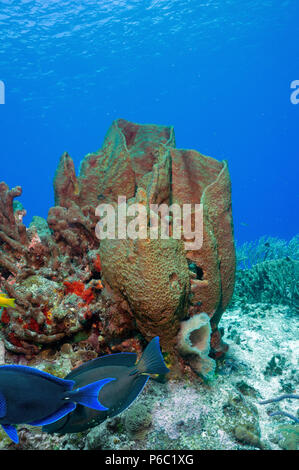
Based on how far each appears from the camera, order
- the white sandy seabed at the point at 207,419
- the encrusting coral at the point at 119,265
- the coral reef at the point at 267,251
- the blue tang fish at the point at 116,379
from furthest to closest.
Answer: the coral reef at the point at 267,251 → the encrusting coral at the point at 119,265 → the white sandy seabed at the point at 207,419 → the blue tang fish at the point at 116,379

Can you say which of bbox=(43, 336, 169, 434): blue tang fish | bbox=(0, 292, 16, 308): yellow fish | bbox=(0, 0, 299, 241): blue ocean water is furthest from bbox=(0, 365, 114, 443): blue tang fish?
bbox=(0, 0, 299, 241): blue ocean water

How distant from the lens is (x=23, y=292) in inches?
110

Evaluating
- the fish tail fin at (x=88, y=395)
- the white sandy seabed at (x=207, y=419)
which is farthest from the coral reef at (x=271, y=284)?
the fish tail fin at (x=88, y=395)

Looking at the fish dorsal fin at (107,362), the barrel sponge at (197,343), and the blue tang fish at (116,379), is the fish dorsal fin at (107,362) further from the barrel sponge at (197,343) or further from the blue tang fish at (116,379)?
the barrel sponge at (197,343)

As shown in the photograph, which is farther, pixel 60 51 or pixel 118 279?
pixel 60 51

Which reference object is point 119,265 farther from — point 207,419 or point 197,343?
point 207,419

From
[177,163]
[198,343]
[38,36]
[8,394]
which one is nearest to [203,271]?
[198,343]

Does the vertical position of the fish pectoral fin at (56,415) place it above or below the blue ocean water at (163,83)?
below

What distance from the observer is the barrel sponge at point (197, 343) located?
255 centimetres

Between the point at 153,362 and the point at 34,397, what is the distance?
69 centimetres

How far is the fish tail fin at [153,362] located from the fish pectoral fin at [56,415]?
0.49 metres

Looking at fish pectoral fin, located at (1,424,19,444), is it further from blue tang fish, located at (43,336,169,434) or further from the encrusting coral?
the encrusting coral

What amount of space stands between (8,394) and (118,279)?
1332 millimetres
